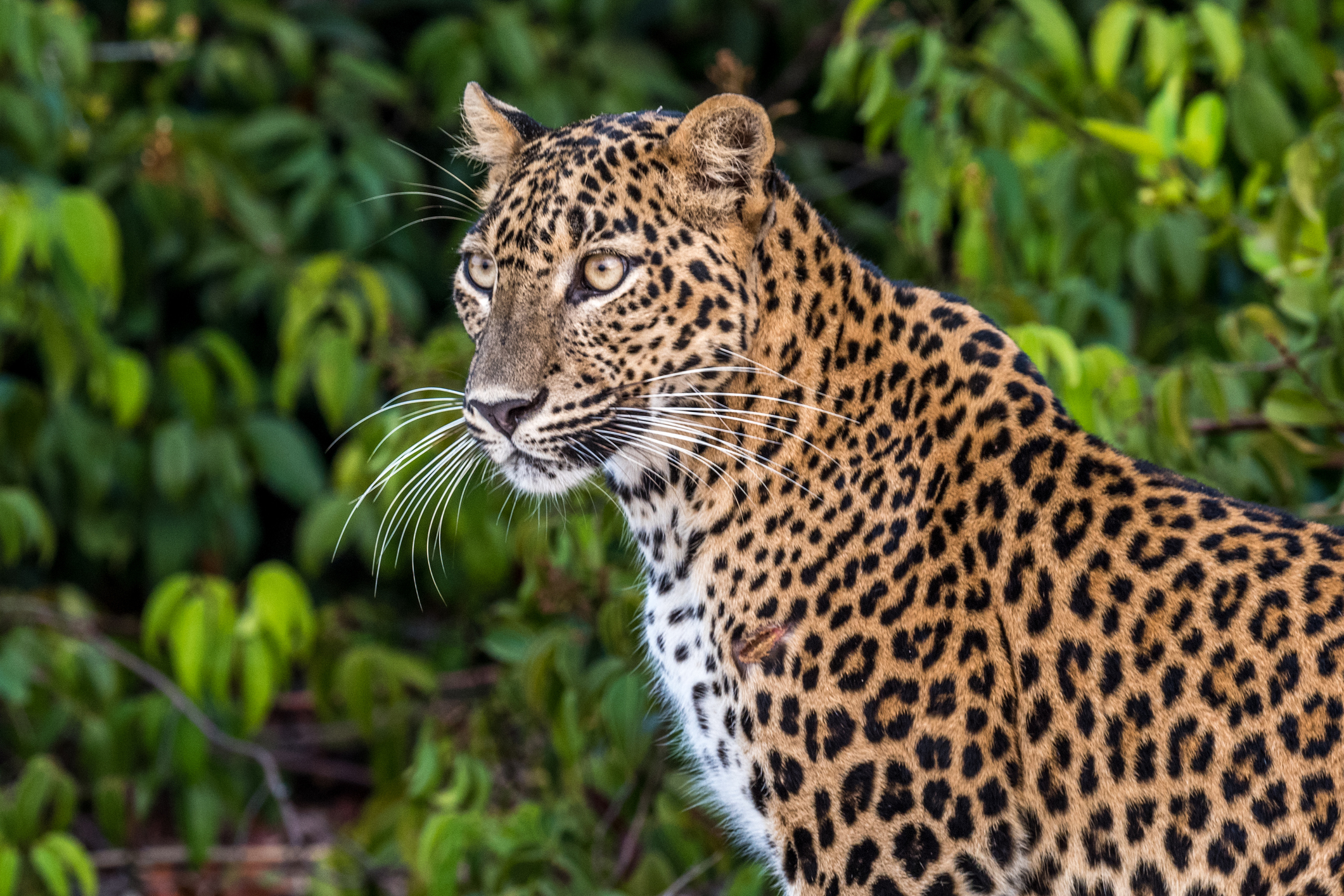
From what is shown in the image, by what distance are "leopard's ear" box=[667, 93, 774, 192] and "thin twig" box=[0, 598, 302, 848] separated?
358 cm

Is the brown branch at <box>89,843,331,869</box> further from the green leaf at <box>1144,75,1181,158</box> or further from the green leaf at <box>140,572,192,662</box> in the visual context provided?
the green leaf at <box>1144,75,1181,158</box>

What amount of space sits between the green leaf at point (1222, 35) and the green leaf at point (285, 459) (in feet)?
13.8

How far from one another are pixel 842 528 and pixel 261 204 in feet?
15.9

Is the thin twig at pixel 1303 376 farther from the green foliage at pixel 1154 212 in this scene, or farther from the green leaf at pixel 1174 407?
the green leaf at pixel 1174 407

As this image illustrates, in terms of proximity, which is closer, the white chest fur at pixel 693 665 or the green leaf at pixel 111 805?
the white chest fur at pixel 693 665

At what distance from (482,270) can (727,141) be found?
0.69 meters

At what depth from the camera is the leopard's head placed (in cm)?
323

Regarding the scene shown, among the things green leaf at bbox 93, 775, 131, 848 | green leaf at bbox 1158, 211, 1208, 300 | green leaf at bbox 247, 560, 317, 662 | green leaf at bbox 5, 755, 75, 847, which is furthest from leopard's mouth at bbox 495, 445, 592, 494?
green leaf at bbox 93, 775, 131, 848

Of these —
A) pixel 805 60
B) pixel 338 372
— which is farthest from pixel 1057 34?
pixel 805 60

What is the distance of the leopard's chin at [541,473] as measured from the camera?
3.36 meters

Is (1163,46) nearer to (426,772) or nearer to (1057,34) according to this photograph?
(1057,34)

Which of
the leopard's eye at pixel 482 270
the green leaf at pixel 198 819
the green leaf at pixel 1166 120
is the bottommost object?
the green leaf at pixel 198 819

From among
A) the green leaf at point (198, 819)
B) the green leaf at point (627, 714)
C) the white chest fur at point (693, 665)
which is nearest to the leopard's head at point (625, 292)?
the white chest fur at point (693, 665)

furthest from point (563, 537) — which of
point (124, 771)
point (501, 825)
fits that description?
point (124, 771)
